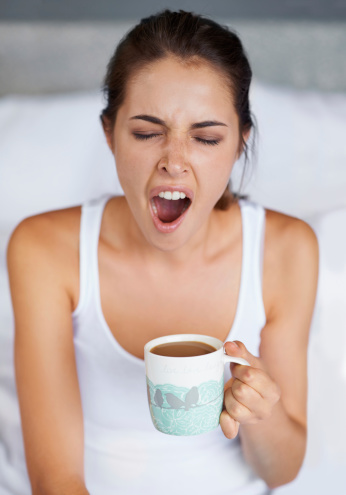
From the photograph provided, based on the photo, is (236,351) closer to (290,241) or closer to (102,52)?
(290,241)

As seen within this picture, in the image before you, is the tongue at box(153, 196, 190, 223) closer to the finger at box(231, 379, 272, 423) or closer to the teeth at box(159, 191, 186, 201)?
the teeth at box(159, 191, 186, 201)

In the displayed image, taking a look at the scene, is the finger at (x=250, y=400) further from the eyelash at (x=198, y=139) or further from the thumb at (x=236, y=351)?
the eyelash at (x=198, y=139)

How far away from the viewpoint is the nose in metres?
0.76

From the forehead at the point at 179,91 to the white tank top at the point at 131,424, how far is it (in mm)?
270

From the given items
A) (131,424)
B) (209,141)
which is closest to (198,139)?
(209,141)

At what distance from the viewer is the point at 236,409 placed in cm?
66

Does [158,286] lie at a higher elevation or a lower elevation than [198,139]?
lower

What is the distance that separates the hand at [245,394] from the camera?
649mm

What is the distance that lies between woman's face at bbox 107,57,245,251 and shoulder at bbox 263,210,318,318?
0.69ft

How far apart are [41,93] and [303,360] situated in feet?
3.18

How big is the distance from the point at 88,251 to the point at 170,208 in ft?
0.55

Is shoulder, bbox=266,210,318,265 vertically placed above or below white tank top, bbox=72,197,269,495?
above

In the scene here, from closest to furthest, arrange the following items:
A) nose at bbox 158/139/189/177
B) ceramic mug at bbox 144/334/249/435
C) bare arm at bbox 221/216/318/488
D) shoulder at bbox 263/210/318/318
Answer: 1. ceramic mug at bbox 144/334/249/435
2. nose at bbox 158/139/189/177
3. bare arm at bbox 221/216/318/488
4. shoulder at bbox 263/210/318/318

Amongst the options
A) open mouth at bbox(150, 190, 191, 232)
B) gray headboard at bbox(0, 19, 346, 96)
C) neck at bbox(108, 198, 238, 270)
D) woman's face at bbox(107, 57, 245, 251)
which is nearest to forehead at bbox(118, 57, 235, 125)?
woman's face at bbox(107, 57, 245, 251)
